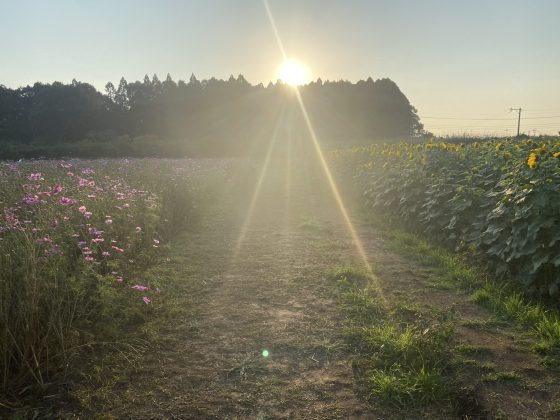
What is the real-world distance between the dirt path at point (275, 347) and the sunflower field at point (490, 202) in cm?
74

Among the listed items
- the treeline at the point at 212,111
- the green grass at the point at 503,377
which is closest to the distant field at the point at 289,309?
the green grass at the point at 503,377

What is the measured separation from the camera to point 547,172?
14.4 ft

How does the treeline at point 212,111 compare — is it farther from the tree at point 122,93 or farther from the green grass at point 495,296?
the green grass at point 495,296

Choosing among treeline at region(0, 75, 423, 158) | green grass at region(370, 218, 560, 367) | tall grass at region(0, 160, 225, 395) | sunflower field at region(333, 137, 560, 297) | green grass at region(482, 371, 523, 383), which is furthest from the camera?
treeline at region(0, 75, 423, 158)

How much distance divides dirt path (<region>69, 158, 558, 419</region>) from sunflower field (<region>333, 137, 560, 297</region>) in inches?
29.1

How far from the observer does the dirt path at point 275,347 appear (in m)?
2.61

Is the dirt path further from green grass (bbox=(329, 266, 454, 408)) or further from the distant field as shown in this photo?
green grass (bbox=(329, 266, 454, 408))

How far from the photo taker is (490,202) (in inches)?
205

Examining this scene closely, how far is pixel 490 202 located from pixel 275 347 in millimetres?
3564

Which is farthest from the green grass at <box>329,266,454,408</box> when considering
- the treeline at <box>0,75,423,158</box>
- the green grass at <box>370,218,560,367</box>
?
the treeline at <box>0,75,423,158</box>

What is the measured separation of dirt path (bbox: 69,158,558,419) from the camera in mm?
2605

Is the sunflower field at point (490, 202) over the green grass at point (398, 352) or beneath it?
over

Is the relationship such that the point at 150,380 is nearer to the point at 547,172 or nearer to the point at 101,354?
the point at 101,354

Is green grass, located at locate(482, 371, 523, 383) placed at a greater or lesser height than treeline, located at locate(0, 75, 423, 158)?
lesser
